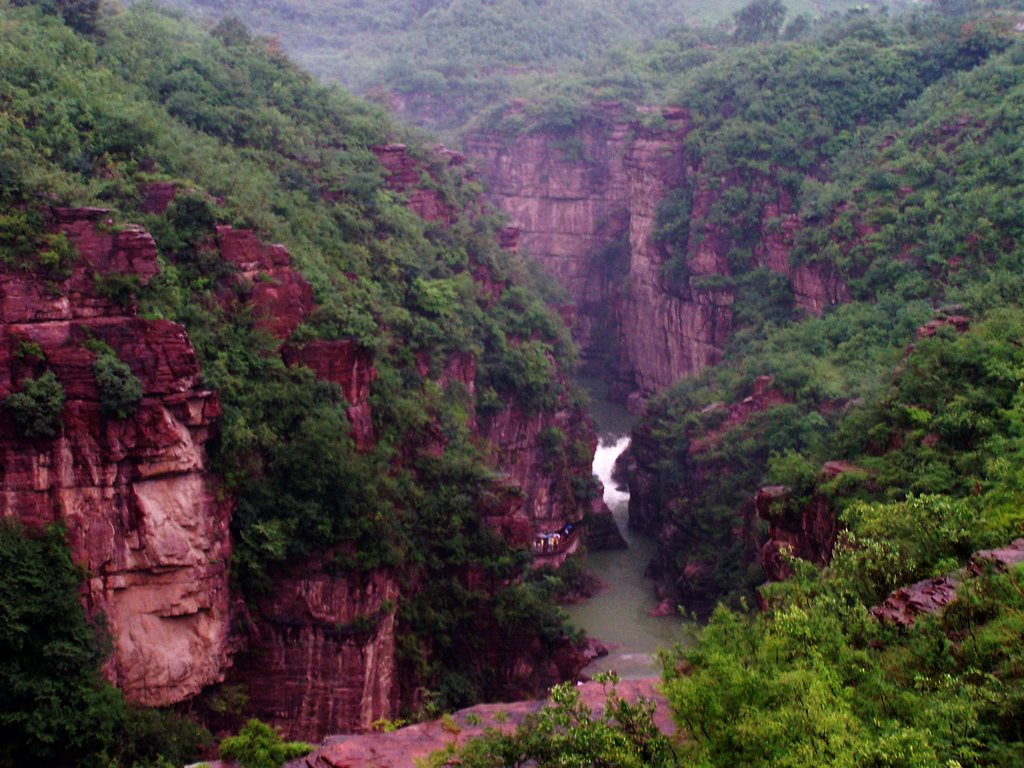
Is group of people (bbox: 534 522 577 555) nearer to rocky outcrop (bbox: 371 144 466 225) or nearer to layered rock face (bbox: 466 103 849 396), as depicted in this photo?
rocky outcrop (bbox: 371 144 466 225)

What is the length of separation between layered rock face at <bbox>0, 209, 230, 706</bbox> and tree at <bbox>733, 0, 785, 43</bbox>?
162ft

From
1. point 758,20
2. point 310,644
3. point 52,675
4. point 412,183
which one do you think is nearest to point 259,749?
point 52,675

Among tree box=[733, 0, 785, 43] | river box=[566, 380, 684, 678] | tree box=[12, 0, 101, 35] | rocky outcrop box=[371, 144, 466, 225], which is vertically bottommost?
river box=[566, 380, 684, 678]

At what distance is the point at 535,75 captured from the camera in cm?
7288

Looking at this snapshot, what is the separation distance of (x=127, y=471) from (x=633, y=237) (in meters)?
37.8

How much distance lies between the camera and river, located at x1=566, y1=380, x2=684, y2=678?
103 ft

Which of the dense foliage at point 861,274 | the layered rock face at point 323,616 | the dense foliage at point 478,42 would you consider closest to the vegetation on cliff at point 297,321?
the layered rock face at point 323,616

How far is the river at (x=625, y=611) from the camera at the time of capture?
103 ft

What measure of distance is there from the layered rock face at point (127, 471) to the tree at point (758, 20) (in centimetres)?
4947

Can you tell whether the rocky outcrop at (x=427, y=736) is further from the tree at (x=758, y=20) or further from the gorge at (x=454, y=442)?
the tree at (x=758, y=20)

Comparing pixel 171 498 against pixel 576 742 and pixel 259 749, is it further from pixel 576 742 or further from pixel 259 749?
pixel 576 742

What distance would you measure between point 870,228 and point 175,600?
91.8 ft

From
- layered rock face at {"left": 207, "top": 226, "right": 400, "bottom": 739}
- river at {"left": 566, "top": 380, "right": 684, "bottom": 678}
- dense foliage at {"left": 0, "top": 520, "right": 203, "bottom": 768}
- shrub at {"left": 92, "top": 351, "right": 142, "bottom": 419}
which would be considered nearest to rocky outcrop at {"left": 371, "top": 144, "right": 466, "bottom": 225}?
river at {"left": 566, "top": 380, "right": 684, "bottom": 678}

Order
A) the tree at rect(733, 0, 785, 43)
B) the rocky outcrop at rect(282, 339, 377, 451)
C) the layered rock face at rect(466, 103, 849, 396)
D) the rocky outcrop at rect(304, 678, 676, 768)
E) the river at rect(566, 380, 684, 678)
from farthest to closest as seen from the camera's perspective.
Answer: the tree at rect(733, 0, 785, 43) < the layered rock face at rect(466, 103, 849, 396) < the river at rect(566, 380, 684, 678) < the rocky outcrop at rect(282, 339, 377, 451) < the rocky outcrop at rect(304, 678, 676, 768)
